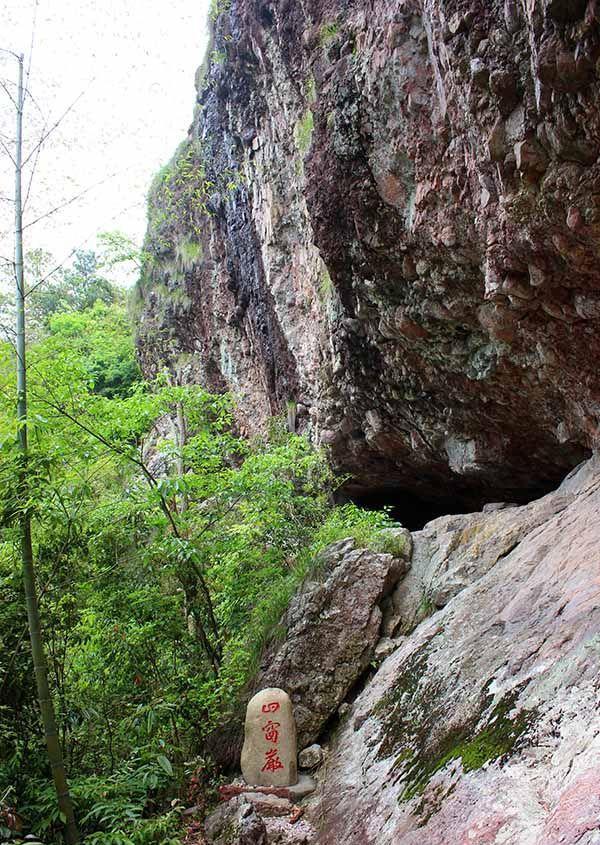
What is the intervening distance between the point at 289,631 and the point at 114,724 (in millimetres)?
1967

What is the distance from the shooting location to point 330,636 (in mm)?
6164

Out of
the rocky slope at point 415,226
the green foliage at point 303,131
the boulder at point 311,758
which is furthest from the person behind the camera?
the green foliage at point 303,131

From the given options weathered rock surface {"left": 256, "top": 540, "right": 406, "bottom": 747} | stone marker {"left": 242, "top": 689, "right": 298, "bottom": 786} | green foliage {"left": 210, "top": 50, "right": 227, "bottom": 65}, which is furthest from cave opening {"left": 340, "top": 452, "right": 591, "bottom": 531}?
green foliage {"left": 210, "top": 50, "right": 227, "bottom": 65}

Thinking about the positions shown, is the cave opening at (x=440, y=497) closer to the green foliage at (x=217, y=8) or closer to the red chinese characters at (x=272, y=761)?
the red chinese characters at (x=272, y=761)

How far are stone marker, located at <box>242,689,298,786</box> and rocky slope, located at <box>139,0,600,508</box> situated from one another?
397cm

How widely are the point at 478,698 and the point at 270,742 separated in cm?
236

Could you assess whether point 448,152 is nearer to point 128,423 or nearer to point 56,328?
point 128,423

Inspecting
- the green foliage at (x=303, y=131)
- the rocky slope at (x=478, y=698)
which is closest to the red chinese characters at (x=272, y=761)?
the rocky slope at (x=478, y=698)

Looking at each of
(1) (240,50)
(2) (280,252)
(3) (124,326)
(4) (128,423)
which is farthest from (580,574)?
(3) (124,326)

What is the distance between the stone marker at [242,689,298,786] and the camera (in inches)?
206

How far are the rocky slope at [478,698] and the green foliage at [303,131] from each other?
17.5 feet

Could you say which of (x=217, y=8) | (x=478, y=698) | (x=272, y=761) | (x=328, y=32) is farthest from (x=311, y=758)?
(x=217, y=8)

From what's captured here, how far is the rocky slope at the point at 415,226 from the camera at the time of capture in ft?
13.1

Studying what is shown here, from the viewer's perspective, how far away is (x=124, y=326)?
21.3m
